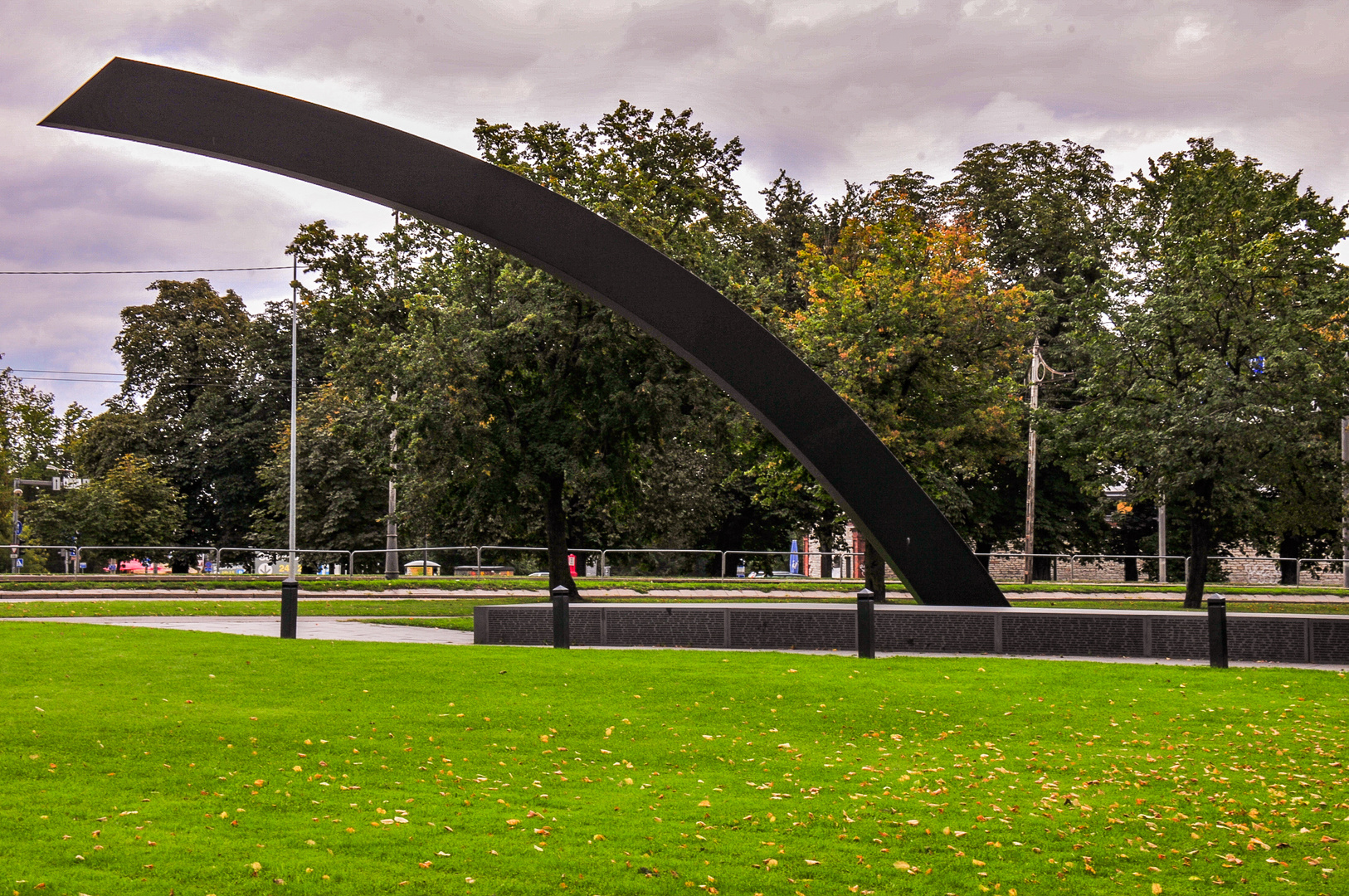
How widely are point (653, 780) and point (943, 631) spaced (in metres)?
8.46

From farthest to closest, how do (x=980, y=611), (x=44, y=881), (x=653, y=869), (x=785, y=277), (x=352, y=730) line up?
(x=785, y=277) < (x=980, y=611) < (x=352, y=730) < (x=653, y=869) < (x=44, y=881)

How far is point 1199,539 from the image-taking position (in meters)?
24.2

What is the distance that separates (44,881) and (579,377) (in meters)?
19.0

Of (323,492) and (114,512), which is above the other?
(323,492)

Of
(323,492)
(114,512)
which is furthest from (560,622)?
(114,512)

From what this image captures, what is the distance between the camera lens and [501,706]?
931cm

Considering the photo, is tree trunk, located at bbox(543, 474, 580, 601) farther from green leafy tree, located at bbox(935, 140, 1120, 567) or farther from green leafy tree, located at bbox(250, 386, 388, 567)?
green leafy tree, located at bbox(935, 140, 1120, 567)

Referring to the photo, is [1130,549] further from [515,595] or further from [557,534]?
[557,534]

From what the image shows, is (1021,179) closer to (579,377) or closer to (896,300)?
(896,300)

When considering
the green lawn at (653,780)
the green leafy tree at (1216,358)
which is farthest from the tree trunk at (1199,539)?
the green lawn at (653,780)

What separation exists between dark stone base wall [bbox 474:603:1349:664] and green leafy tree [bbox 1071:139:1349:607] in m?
8.20

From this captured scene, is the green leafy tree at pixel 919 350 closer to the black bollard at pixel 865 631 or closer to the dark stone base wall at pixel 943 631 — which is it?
the dark stone base wall at pixel 943 631

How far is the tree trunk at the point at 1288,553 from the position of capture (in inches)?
1860

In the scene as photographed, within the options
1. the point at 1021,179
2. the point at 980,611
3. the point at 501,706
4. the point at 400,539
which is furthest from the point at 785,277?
the point at 501,706
